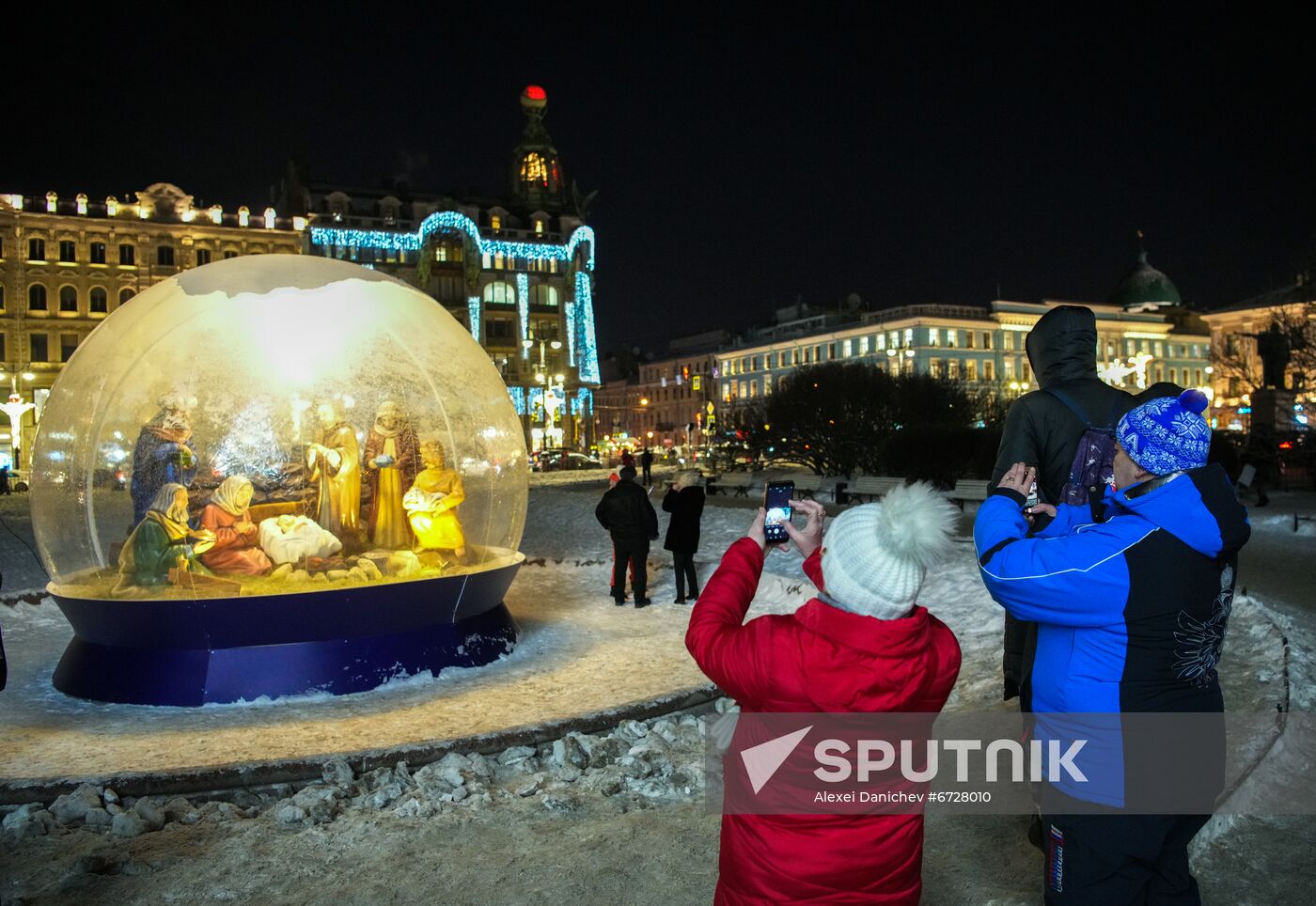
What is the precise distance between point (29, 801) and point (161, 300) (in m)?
5.30

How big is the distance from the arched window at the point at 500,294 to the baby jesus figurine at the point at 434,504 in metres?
82.6

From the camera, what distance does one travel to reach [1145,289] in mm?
119438

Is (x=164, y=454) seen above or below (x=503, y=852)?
above

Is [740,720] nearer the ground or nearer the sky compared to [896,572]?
nearer the ground

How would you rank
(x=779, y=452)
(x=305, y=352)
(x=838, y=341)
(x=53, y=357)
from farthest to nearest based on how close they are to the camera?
(x=838, y=341) < (x=53, y=357) < (x=779, y=452) < (x=305, y=352)

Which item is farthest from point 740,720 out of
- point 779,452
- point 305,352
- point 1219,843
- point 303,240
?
point 303,240

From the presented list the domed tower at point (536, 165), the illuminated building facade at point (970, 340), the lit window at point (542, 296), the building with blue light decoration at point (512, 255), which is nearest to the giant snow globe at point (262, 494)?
the building with blue light decoration at point (512, 255)

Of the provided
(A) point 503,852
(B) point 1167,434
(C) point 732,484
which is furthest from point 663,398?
(B) point 1167,434

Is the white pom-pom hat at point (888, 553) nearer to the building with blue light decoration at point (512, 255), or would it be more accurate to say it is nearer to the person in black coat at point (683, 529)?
the person in black coat at point (683, 529)

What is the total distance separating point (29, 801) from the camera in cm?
609

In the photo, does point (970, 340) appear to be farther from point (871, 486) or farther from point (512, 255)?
point (871, 486)

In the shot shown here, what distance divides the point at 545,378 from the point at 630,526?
61.1 meters

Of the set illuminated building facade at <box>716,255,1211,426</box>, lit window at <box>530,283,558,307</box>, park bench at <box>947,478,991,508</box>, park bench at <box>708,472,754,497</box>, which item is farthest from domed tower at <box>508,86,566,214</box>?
park bench at <box>947,478,991,508</box>

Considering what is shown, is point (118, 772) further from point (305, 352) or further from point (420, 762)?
point (305, 352)
